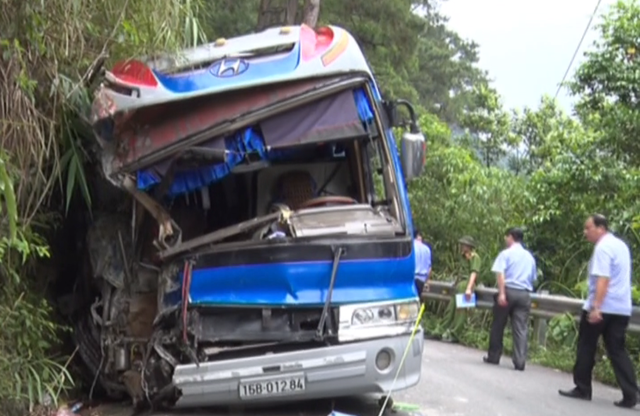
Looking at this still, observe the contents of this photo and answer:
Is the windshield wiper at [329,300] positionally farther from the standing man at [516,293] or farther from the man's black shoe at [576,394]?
the standing man at [516,293]

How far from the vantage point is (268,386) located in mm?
6195

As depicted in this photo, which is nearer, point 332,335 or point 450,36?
point 332,335

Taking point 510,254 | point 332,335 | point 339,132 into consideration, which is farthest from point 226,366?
point 510,254

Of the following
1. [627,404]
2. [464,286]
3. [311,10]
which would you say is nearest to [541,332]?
[464,286]

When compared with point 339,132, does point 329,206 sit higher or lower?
lower

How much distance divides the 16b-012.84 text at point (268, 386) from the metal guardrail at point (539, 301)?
16.0 ft

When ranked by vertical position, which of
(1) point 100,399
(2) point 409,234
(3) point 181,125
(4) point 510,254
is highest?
(3) point 181,125

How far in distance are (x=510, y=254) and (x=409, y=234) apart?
3.92 meters

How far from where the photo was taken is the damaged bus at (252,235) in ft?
20.6

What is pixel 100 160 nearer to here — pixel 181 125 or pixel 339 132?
pixel 181 125

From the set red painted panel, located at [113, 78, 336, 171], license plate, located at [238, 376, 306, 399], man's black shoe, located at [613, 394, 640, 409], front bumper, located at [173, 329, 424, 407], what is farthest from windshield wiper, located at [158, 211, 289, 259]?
man's black shoe, located at [613, 394, 640, 409]

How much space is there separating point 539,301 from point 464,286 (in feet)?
6.63

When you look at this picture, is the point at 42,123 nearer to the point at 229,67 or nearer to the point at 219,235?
the point at 229,67

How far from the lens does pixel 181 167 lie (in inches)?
261
